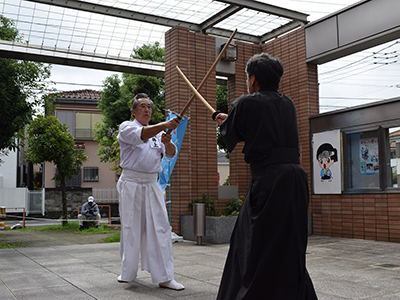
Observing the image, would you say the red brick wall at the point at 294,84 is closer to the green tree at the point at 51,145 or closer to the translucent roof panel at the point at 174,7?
the translucent roof panel at the point at 174,7

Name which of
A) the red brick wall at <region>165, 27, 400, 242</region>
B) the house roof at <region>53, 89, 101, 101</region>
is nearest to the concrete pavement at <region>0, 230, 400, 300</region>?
the red brick wall at <region>165, 27, 400, 242</region>

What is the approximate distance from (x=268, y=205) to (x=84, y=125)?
104 feet

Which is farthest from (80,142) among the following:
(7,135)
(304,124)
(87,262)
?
(87,262)

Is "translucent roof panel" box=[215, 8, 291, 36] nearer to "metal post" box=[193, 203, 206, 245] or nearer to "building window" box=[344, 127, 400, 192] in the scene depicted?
"building window" box=[344, 127, 400, 192]

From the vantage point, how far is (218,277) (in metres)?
4.81

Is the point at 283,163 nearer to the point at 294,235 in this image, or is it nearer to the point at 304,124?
the point at 294,235

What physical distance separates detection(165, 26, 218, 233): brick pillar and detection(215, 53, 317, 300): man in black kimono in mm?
6507

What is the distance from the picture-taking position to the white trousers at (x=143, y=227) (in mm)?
4332

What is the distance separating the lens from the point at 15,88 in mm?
9953

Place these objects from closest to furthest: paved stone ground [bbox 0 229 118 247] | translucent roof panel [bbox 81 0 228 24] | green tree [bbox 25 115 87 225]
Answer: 1. translucent roof panel [bbox 81 0 228 24]
2. paved stone ground [bbox 0 229 118 247]
3. green tree [bbox 25 115 87 225]

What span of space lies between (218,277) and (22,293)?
2078mm

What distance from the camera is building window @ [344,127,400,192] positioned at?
8.15m

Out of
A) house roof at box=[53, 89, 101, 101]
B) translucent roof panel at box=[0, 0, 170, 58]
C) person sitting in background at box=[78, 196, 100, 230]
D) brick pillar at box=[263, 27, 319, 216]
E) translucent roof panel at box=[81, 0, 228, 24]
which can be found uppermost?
house roof at box=[53, 89, 101, 101]

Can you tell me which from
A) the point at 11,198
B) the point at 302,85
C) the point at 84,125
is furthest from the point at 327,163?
the point at 84,125
